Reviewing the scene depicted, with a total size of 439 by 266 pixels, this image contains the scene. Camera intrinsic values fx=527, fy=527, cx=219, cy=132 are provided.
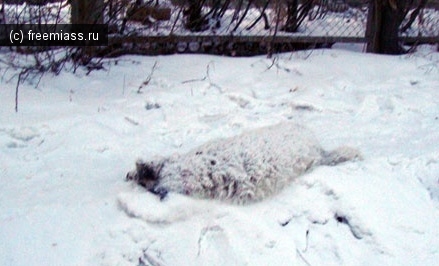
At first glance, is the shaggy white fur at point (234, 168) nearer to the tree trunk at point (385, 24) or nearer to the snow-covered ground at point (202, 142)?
the snow-covered ground at point (202, 142)

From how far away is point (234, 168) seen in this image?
97.7 inches

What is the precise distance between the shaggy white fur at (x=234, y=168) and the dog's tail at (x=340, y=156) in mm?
79

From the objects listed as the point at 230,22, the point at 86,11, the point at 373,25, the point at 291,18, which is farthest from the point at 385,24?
the point at 86,11

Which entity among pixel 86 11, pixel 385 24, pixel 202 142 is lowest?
pixel 202 142

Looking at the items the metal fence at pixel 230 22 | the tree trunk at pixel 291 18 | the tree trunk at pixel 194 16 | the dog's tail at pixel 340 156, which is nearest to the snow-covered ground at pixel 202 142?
the dog's tail at pixel 340 156

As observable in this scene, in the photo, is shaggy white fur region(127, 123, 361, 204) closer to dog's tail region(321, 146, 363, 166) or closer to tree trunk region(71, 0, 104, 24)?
dog's tail region(321, 146, 363, 166)

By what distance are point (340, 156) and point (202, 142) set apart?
0.89 meters

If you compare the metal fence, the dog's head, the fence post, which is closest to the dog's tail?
the dog's head

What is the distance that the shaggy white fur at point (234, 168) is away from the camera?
2418 mm

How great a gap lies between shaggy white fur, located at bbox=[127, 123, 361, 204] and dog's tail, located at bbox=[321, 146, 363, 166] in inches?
3.1

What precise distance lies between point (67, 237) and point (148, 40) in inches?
112

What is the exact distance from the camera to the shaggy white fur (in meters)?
2.42

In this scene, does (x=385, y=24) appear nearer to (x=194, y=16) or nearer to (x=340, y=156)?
(x=194, y=16)

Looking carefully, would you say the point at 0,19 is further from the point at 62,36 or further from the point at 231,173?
the point at 231,173
